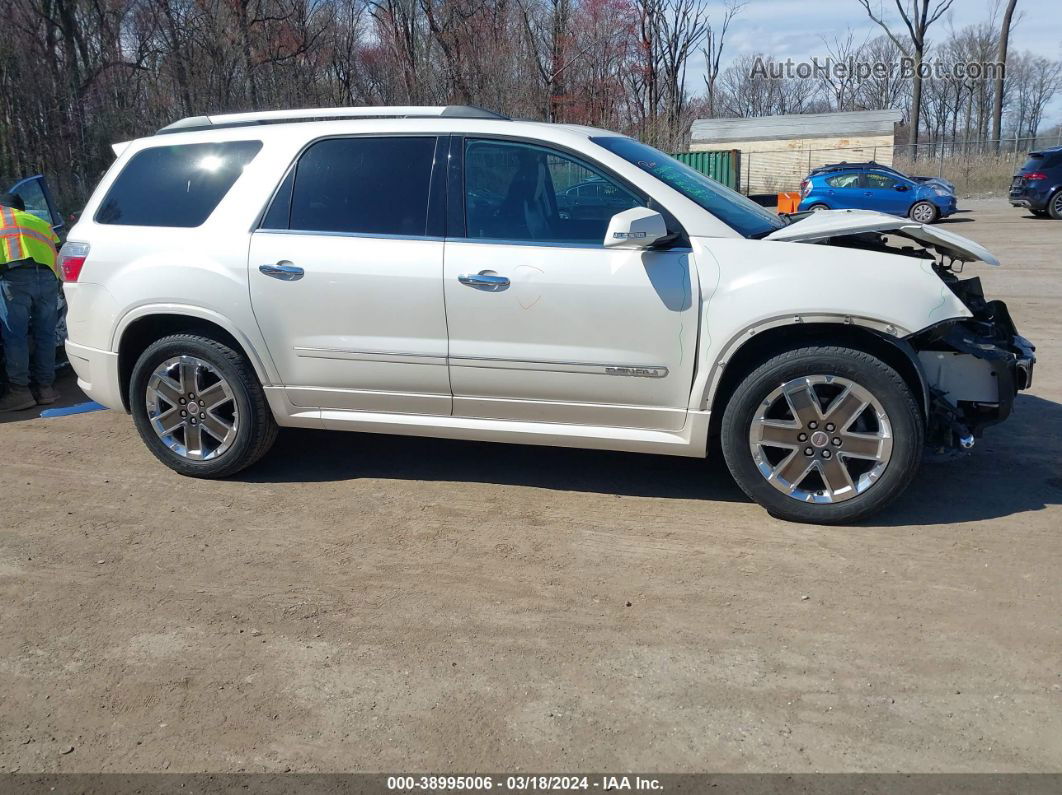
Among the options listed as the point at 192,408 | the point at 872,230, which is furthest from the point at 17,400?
the point at 872,230

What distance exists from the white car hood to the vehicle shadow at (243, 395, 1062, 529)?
110 cm

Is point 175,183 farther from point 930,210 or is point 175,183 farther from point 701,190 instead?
point 930,210

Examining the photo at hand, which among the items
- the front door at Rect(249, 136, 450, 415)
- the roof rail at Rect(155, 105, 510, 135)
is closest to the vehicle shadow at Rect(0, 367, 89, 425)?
the roof rail at Rect(155, 105, 510, 135)

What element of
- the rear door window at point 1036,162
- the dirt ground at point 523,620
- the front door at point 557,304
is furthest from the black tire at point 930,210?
the front door at point 557,304

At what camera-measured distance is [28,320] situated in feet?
23.2

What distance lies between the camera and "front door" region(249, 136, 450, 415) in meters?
4.68

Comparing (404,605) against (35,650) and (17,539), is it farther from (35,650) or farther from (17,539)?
(17,539)

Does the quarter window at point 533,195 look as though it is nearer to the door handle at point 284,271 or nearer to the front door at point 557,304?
the front door at point 557,304

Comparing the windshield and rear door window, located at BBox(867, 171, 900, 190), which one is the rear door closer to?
the windshield

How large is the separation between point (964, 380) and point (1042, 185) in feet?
70.6

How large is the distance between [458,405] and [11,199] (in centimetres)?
468

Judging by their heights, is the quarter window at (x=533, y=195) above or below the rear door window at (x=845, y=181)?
above

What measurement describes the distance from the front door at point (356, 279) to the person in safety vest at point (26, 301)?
118 inches

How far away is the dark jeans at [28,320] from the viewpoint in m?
6.88
